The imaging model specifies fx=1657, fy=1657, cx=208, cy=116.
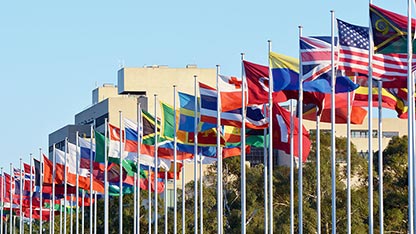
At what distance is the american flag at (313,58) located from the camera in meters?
61.2

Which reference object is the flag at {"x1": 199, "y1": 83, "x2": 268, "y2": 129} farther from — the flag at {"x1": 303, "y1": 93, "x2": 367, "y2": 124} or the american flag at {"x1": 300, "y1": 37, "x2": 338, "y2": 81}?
the american flag at {"x1": 300, "y1": 37, "x2": 338, "y2": 81}

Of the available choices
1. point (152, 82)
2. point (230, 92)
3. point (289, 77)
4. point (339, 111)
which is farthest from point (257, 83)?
point (152, 82)

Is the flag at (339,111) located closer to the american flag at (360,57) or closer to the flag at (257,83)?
the flag at (257,83)

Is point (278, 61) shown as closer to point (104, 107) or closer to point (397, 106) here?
point (397, 106)

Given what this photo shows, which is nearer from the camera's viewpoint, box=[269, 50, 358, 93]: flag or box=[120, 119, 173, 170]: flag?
box=[269, 50, 358, 93]: flag

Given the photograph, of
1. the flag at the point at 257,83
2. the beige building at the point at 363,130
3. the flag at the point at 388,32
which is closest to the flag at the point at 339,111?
the flag at the point at 257,83

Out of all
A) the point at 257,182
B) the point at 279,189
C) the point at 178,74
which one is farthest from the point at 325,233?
the point at 178,74

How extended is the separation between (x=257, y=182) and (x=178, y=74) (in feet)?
211

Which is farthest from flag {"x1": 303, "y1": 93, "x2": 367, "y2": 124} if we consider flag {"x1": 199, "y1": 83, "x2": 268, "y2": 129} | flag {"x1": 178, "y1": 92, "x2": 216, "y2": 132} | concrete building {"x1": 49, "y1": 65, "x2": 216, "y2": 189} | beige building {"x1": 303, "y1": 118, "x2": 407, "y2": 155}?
concrete building {"x1": 49, "y1": 65, "x2": 216, "y2": 189}

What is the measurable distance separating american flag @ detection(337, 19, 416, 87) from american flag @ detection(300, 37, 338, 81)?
7.19ft

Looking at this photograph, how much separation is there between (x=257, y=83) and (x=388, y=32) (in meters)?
12.6

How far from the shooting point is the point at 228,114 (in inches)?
2813

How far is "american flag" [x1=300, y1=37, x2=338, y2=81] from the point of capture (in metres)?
61.2

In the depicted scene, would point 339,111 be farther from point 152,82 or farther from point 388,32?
point 152,82
